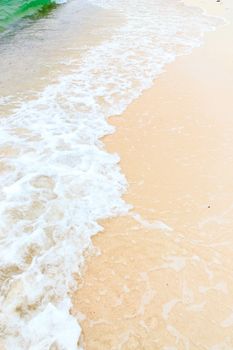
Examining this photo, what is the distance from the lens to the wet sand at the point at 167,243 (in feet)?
10.8

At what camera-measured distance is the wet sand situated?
329cm

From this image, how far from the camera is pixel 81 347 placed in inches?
123

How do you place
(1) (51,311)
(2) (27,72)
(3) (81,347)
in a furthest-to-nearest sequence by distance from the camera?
1. (2) (27,72)
2. (1) (51,311)
3. (3) (81,347)

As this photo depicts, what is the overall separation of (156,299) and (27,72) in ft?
23.5

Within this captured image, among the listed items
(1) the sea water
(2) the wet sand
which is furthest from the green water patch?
(2) the wet sand

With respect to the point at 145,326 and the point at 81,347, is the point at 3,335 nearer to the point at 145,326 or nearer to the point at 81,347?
the point at 81,347

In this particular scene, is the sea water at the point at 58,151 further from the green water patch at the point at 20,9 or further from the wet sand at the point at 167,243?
the green water patch at the point at 20,9

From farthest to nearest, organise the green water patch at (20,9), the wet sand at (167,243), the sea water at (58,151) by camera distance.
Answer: the green water patch at (20,9)
the sea water at (58,151)
the wet sand at (167,243)

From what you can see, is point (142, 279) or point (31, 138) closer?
point (142, 279)

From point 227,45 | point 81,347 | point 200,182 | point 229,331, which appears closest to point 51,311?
point 81,347

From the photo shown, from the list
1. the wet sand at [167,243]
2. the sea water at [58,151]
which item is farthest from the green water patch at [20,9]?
the wet sand at [167,243]

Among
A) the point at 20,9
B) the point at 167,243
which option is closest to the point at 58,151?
the point at 167,243

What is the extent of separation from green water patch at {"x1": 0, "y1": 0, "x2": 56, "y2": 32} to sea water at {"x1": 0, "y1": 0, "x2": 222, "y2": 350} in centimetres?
173

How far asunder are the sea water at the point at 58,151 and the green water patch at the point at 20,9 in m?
1.73
